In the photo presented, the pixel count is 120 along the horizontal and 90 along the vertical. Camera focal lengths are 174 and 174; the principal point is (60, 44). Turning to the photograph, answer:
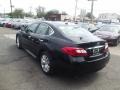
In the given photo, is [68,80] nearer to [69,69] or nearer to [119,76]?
[69,69]

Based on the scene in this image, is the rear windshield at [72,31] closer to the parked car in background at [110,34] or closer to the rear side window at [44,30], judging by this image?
the rear side window at [44,30]

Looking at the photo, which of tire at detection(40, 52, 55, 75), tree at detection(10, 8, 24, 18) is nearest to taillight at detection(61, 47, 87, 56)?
tire at detection(40, 52, 55, 75)

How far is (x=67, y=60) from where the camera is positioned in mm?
4141

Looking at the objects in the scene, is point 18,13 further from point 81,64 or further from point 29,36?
point 81,64

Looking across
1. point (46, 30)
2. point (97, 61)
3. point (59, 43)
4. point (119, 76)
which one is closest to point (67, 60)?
point (59, 43)

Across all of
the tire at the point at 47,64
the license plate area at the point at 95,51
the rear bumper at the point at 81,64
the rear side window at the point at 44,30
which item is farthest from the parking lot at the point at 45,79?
the rear side window at the point at 44,30

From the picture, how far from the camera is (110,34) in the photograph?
35.8 feet

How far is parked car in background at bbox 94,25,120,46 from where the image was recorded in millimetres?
10639

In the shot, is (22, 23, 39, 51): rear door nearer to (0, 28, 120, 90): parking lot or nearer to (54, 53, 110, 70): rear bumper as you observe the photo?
(0, 28, 120, 90): parking lot

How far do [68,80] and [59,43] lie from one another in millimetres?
1024

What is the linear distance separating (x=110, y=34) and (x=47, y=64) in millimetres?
7091

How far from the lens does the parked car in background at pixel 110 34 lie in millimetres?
10639

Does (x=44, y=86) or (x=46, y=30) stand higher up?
(x=46, y=30)

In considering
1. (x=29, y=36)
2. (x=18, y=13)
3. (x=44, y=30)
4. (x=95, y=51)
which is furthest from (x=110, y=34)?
(x=18, y=13)
